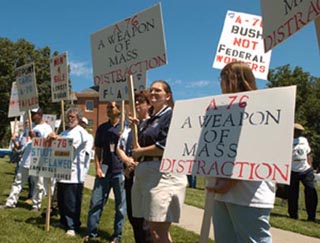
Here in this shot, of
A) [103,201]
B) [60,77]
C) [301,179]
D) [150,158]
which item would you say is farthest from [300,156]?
[150,158]

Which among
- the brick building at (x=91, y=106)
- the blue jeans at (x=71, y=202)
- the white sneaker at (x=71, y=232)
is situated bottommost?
the white sneaker at (x=71, y=232)

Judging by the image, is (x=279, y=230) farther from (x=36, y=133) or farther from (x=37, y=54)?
(x=37, y=54)

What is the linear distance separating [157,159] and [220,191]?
1098 millimetres

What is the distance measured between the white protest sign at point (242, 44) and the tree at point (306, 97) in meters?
45.5

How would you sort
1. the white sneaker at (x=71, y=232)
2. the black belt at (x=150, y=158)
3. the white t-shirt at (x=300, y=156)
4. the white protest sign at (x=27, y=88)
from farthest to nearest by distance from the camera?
the white t-shirt at (x=300, y=156), the white protest sign at (x=27, y=88), the white sneaker at (x=71, y=232), the black belt at (x=150, y=158)

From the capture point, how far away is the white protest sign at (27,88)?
295 inches

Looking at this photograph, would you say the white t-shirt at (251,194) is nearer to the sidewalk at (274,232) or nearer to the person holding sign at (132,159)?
the person holding sign at (132,159)

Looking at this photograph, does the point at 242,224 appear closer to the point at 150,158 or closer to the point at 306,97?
the point at 150,158

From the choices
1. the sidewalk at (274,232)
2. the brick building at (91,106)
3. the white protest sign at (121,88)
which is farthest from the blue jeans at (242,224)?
the brick building at (91,106)

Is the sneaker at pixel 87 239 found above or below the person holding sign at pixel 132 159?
below

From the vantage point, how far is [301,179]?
926 cm

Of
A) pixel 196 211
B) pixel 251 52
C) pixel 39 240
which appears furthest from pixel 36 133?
pixel 251 52

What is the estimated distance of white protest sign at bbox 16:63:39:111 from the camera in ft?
24.5

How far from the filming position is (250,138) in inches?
112
